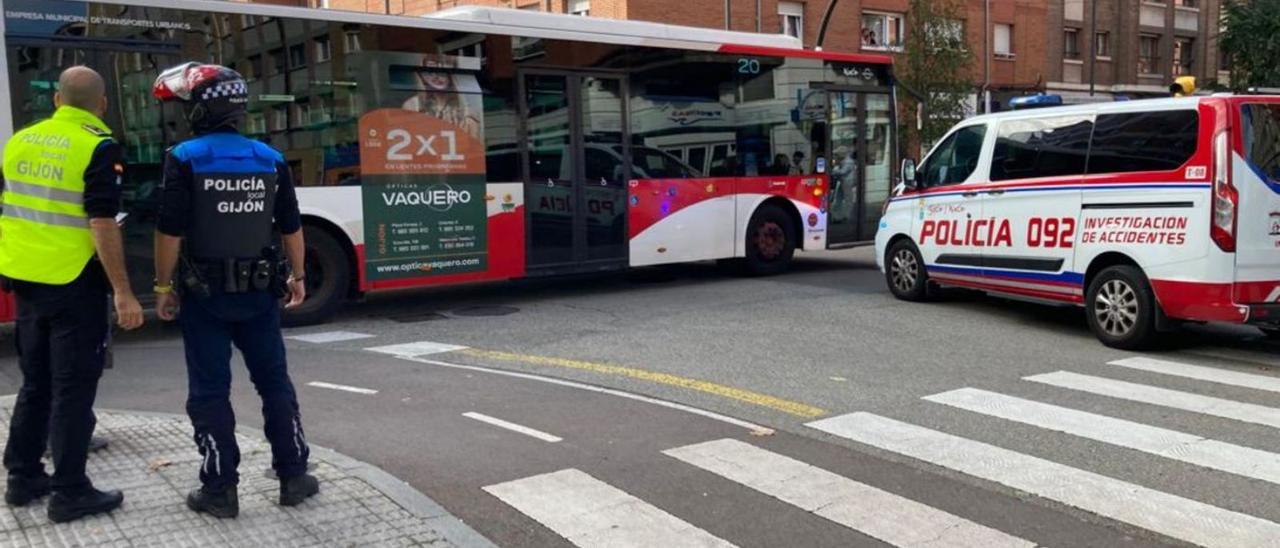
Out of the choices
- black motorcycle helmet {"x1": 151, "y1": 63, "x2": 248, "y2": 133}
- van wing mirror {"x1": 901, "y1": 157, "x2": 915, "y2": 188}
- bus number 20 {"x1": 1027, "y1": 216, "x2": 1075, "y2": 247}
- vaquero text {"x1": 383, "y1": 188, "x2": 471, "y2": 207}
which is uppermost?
black motorcycle helmet {"x1": 151, "y1": 63, "x2": 248, "y2": 133}

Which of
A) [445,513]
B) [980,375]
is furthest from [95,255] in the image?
[980,375]

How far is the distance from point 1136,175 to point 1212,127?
28.7 inches

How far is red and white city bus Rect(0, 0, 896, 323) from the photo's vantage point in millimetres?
9047

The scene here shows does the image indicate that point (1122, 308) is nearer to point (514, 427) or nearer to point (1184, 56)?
point (514, 427)

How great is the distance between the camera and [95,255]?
14.1 ft

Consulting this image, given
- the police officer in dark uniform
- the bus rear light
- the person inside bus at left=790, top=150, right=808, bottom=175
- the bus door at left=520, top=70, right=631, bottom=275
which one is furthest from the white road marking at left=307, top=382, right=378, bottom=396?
the person inside bus at left=790, top=150, right=808, bottom=175

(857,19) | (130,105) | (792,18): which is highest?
(857,19)

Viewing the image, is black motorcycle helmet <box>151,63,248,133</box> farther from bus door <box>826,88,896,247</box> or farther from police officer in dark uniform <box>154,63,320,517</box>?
bus door <box>826,88,896,247</box>

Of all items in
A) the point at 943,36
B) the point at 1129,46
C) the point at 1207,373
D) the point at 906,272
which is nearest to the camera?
the point at 1207,373

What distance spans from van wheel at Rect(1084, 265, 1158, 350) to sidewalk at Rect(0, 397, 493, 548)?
6.35 metres

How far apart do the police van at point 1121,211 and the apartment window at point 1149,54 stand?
117 ft

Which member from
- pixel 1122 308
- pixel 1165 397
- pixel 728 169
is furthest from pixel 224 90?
pixel 728 169

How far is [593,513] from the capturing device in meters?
4.66

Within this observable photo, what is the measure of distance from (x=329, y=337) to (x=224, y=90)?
5618 mm
